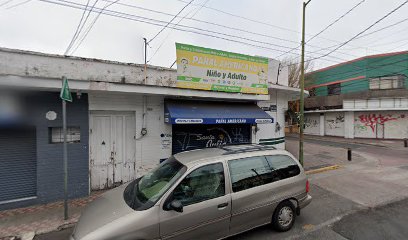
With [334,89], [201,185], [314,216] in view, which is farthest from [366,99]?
[201,185]

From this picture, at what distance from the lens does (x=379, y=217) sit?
490 cm

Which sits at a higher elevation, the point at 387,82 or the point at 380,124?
the point at 387,82

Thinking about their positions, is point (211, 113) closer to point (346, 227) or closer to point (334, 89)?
point (346, 227)

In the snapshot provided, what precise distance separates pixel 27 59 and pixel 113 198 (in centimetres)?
475

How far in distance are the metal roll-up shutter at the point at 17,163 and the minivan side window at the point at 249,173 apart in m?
5.69

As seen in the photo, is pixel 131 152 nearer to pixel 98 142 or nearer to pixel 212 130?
pixel 98 142

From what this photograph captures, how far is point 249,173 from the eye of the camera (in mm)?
3951

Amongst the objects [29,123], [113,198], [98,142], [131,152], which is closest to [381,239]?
[113,198]

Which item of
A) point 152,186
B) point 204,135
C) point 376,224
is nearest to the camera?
point 152,186

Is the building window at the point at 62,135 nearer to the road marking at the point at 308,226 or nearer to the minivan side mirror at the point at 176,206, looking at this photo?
the minivan side mirror at the point at 176,206

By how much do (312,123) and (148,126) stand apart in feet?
82.4

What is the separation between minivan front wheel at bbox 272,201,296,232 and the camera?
4.15m

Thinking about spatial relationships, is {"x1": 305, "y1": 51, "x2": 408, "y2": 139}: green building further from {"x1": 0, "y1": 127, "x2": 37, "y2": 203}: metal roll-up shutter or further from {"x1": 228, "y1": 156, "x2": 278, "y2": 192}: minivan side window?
{"x1": 0, "y1": 127, "x2": 37, "y2": 203}: metal roll-up shutter

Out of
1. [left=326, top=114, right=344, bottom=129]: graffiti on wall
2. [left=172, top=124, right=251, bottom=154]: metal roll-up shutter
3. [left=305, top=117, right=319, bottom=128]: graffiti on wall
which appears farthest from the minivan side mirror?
[left=305, top=117, right=319, bottom=128]: graffiti on wall
